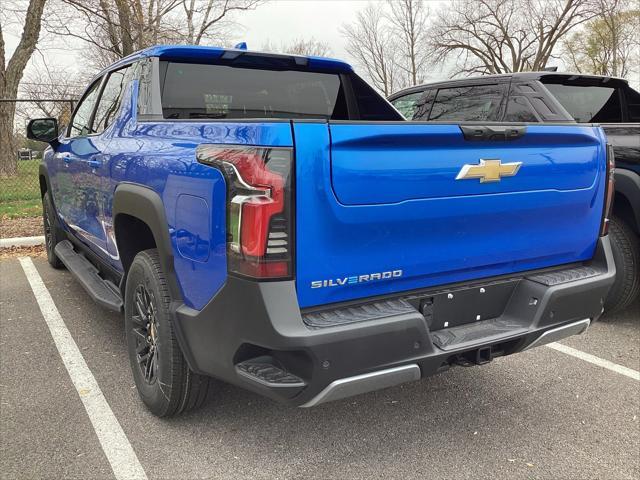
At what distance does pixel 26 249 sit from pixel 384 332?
6865 millimetres

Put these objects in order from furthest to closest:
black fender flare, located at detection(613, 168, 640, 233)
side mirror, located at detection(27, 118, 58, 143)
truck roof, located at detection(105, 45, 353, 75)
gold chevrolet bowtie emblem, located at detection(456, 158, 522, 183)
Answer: side mirror, located at detection(27, 118, 58, 143), black fender flare, located at detection(613, 168, 640, 233), truck roof, located at detection(105, 45, 353, 75), gold chevrolet bowtie emblem, located at detection(456, 158, 522, 183)

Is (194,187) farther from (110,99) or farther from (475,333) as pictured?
(110,99)

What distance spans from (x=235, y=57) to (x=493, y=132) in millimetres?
1877

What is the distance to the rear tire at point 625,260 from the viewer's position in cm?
439

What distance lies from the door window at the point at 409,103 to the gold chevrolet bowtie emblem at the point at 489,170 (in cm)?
380

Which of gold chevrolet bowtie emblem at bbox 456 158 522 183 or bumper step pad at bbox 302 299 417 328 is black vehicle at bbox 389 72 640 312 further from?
bumper step pad at bbox 302 299 417 328

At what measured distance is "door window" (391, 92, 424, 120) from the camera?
6.03 m

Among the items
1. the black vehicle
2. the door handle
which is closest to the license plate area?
the black vehicle

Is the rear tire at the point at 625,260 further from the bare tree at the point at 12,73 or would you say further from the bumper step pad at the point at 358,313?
the bare tree at the point at 12,73

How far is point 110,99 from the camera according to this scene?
3.85 meters

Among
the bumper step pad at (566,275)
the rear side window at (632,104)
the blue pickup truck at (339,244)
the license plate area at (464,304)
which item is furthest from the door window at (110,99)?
the rear side window at (632,104)

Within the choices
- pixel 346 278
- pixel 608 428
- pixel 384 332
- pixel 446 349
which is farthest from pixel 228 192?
pixel 608 428

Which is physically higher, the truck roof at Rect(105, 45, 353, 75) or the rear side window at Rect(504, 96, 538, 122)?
the truck roof at Rect(105, 45, 353, 75)

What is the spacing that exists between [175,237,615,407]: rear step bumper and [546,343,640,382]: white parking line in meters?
1.34
